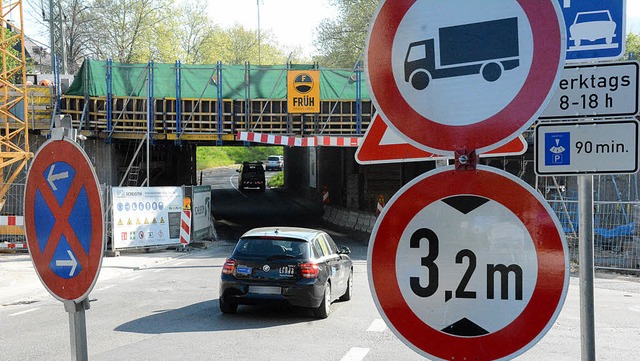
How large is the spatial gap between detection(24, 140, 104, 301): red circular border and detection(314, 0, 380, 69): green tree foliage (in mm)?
60065

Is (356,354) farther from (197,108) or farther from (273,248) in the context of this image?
(197,108)

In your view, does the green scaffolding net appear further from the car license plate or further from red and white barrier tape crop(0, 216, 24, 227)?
the car license plate

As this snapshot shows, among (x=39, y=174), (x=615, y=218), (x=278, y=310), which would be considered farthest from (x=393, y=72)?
(x=615, y=218)

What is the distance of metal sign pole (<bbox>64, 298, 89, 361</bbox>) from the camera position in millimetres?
3096

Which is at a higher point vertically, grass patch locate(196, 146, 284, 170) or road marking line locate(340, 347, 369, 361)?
grass patch locate(196, 146, 284, 170)

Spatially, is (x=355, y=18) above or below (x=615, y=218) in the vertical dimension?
above

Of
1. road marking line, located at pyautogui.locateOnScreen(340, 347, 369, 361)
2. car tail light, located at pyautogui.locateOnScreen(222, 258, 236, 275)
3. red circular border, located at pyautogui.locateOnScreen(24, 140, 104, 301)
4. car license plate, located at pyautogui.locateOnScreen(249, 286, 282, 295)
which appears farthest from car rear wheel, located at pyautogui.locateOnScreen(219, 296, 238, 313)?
red circular border, located at pyautogui.locateOnScreen(24, 140, 104, 301)

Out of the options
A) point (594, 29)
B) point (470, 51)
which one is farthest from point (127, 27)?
point (470, 51)

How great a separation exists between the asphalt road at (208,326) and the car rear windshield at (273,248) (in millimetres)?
974

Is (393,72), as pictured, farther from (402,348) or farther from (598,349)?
(598,349)

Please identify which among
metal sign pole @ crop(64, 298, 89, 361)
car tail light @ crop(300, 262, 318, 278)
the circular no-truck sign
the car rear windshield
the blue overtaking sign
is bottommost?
car tail light @ crop(300, 262, 318, 278)

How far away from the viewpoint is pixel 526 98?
2.43 meters

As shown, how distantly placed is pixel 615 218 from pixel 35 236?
59.5 feet

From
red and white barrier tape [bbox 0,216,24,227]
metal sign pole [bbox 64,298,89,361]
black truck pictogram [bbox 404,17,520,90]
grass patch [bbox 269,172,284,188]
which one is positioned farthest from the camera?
grass patch [bbox 269,172,284,188]
